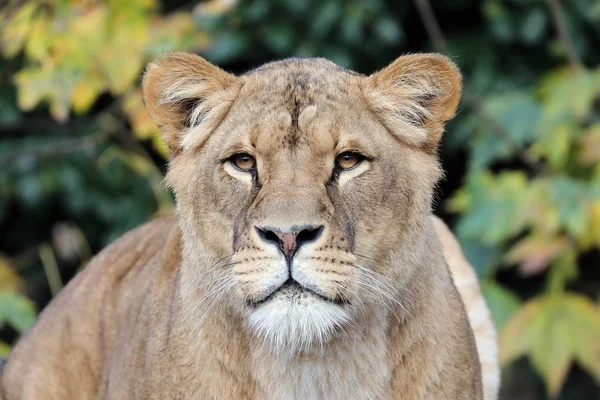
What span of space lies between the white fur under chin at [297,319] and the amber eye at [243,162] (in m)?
0.44

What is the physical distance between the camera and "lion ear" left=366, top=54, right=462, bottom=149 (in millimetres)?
3611

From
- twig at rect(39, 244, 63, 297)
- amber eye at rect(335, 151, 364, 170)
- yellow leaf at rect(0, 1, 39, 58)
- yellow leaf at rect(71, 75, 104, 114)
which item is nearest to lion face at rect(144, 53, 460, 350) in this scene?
amber eye at rect(335, 151, 364, 170)

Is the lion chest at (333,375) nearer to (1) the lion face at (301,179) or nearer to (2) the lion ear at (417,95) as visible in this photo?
(1) the lion face at (301,179)

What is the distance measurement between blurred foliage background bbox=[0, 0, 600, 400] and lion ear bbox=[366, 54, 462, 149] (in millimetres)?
2192

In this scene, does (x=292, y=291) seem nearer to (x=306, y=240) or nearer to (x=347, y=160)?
(x=306, y=240)

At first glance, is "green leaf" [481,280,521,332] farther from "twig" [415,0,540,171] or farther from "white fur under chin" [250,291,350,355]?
"white fur under chin" [250,291,350,355]

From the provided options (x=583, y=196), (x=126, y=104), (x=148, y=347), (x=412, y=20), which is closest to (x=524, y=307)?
(x=583, y=196)

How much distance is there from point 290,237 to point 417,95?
81 cm

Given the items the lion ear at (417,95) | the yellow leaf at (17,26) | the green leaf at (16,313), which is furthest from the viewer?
the green leaf at (16,313)

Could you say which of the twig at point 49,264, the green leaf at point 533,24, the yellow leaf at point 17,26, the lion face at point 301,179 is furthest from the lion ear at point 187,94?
the twig at point 49,264

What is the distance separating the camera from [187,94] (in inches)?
145

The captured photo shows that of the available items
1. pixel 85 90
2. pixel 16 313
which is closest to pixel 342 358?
pixel 16 313

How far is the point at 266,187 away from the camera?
329 centimetres

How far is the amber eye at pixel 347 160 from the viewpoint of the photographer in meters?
3.39
